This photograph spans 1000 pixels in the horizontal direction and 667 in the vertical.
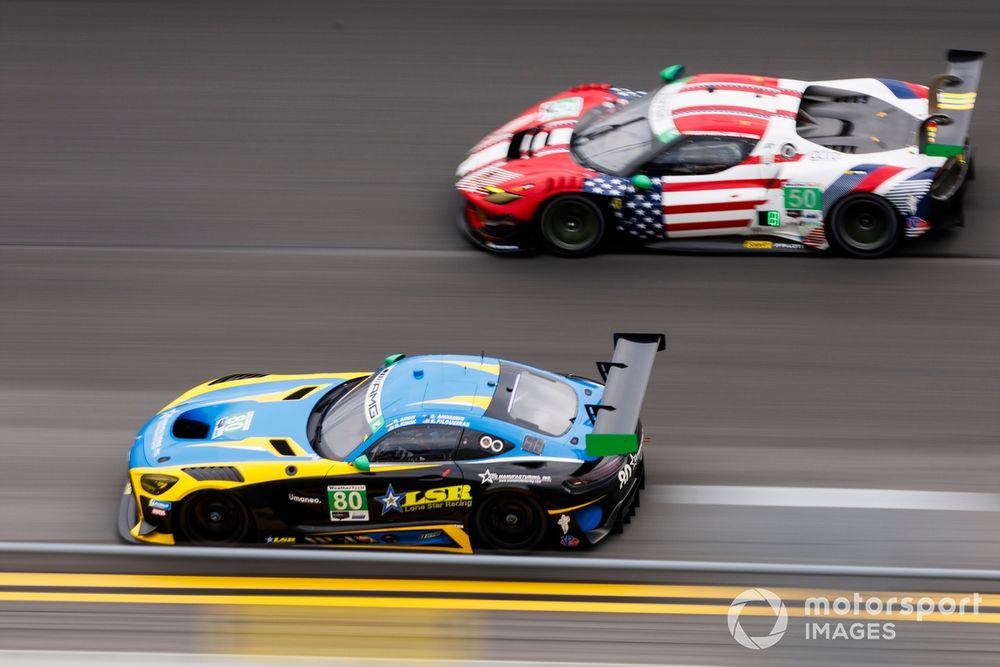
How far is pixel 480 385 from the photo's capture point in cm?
727

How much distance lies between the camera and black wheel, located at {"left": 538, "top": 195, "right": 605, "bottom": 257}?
1003cm

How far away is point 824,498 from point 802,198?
3.06m

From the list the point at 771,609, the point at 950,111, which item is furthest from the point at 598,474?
the point at 950,111

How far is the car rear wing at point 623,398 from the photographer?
22.2 feet

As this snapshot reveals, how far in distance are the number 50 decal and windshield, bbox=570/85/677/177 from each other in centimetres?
107

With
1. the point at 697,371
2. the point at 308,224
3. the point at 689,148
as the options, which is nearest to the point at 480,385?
the point at 697,371

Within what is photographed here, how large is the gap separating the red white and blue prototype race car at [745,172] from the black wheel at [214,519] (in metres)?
4.00

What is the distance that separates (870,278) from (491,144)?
3.47 m

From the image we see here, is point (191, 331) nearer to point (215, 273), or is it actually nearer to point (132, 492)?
point (215, 273)

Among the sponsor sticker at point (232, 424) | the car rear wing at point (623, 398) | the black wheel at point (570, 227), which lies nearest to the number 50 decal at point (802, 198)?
the black wheel at point (570, 227)

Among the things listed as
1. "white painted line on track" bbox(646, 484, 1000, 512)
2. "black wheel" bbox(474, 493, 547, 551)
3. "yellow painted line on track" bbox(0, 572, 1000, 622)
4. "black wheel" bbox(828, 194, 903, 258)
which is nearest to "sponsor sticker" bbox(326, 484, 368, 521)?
"black wheel" bbox(474, 493, 547, 551)

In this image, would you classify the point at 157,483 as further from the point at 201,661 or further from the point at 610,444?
the point at 201,661

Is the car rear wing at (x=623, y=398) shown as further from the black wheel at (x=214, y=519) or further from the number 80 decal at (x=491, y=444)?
the black wheel at (x=214, y=519)
